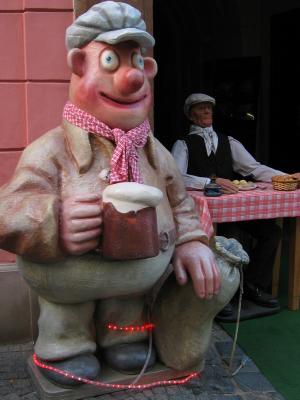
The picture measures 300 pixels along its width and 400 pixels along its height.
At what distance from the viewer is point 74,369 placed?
273 centimetres

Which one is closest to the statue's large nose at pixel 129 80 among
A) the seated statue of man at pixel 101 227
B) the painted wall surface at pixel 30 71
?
the seated statue of man at pixel 101 227

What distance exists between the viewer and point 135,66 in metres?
2.65

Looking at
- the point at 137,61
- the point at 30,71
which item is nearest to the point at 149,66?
the point at 137,61

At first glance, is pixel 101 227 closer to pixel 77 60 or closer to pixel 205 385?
pixel 77 60

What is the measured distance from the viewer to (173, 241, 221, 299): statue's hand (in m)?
2.63

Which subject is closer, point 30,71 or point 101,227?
point 101,227

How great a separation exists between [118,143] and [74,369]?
3.64 feet

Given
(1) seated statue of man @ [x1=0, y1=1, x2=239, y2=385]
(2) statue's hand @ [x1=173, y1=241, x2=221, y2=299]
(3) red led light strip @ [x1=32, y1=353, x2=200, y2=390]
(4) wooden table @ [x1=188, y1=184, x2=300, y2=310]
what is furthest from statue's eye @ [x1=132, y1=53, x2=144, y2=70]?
(3) red led light strip @ [x1=32, y1=353, x2=200, y2=390]

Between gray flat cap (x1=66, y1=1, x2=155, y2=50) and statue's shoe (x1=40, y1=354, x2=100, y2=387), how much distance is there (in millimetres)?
1510

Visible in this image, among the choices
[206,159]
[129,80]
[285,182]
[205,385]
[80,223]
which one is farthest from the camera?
[206,159]

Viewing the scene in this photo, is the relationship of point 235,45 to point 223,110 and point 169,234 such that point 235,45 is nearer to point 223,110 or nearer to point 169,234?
point 223,110

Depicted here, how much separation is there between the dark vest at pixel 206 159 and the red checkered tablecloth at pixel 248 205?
385 mm

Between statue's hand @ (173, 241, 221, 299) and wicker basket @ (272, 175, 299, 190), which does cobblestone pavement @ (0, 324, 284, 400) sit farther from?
wicker basket @ (272, 175, 299, 190)

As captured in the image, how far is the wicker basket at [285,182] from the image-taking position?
13.5ft
